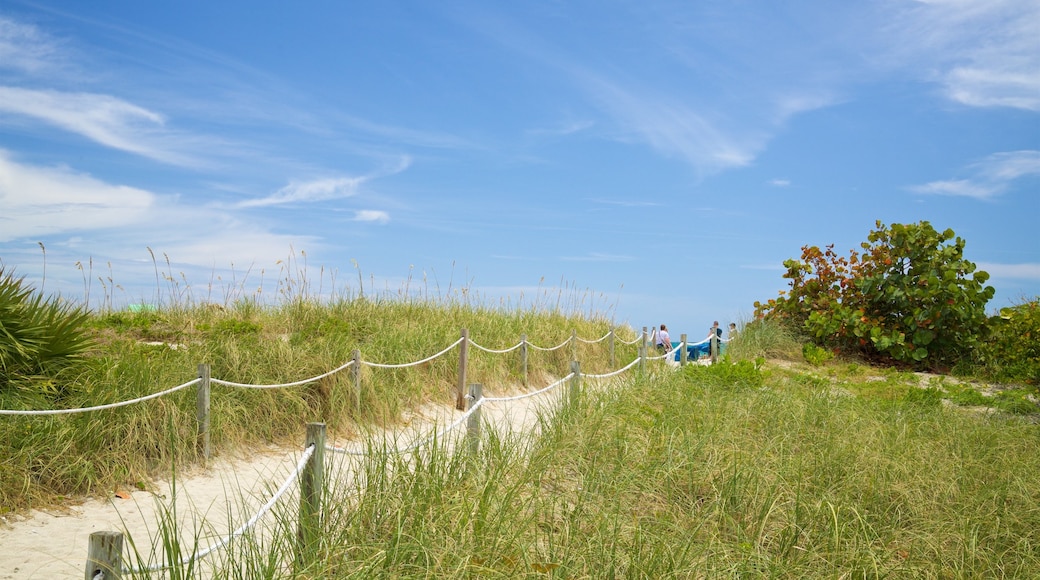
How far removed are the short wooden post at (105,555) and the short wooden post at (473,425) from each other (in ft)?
8.29

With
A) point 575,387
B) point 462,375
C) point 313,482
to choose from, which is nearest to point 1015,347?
point 462,375

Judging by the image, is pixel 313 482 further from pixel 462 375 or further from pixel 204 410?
pixel 462 375

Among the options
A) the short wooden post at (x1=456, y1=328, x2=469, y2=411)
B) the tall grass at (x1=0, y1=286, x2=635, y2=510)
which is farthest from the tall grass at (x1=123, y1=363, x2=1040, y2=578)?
the short wooden post at (x1=456, y1=328, x2=469, y2=411)

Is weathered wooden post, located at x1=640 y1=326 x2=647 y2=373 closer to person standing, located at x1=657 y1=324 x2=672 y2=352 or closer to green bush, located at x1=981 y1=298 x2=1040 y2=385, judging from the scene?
person standing, located at x1=657 y1=324 x2=672 y2=352

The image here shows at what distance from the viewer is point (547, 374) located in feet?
43.7

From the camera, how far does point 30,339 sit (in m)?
7.25

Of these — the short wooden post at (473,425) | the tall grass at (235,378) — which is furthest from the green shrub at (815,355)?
the short wooden post at (473,425)

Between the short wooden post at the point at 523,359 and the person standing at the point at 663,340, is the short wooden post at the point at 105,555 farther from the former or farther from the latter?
the person standing at the point at 663,340

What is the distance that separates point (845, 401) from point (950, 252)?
353 inches

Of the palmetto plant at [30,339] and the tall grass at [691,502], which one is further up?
the palmetto plant at [30,339]

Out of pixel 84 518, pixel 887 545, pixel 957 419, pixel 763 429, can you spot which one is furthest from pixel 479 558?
pixel 957 419

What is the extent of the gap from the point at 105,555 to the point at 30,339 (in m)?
5.25

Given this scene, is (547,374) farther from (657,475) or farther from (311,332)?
(657,475)

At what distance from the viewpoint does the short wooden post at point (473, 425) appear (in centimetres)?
540
